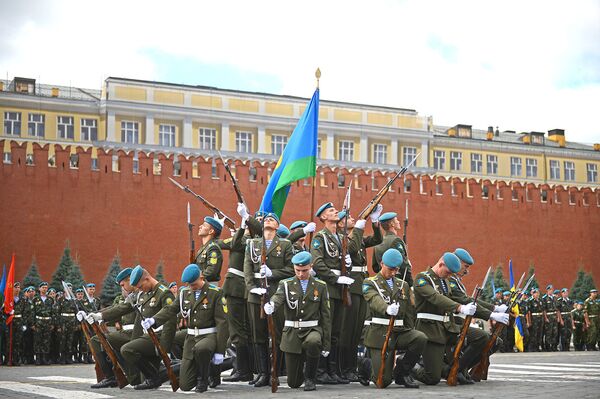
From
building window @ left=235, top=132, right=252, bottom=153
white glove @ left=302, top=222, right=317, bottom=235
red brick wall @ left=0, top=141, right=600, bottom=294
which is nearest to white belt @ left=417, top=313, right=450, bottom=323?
white glove @ left=302, top=222, right=317, bottom=235

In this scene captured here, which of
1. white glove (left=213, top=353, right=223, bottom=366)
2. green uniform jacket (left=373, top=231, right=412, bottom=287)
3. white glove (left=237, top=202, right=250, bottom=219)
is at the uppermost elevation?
white glove (left=237, top=202, right=250, bottom=219)

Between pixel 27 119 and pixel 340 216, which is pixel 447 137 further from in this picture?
pixel 340 216

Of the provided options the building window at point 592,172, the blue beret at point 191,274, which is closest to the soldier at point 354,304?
the blue beret at point 191,274

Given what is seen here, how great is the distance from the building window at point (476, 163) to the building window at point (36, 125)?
960 inches

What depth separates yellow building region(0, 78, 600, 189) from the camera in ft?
152

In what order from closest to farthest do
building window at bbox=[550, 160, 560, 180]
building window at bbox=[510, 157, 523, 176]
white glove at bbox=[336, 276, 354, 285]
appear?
white glove at bbox=[336, 276, 354, 285] < building window at bbox=[510, 157, 523, 176] < building window at bbox=[550, 160, 560, 180]

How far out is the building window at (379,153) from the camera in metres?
52.0

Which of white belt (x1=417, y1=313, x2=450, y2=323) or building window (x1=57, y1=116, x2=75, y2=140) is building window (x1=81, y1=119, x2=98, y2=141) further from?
white belt (x1=417, y1=313, x2=450, y2=323)

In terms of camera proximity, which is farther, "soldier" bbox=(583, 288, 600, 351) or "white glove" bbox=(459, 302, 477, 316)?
"soldier" bbox=(583, 288, 600, 351)

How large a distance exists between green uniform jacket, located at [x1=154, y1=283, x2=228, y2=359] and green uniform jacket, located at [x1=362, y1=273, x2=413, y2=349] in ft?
4.80

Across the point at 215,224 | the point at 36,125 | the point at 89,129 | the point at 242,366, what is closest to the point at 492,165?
the point at 89,129

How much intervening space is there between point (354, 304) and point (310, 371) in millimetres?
1458

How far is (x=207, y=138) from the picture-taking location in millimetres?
48156

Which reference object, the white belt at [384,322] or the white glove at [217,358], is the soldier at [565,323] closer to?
the white belt at [384,322]
